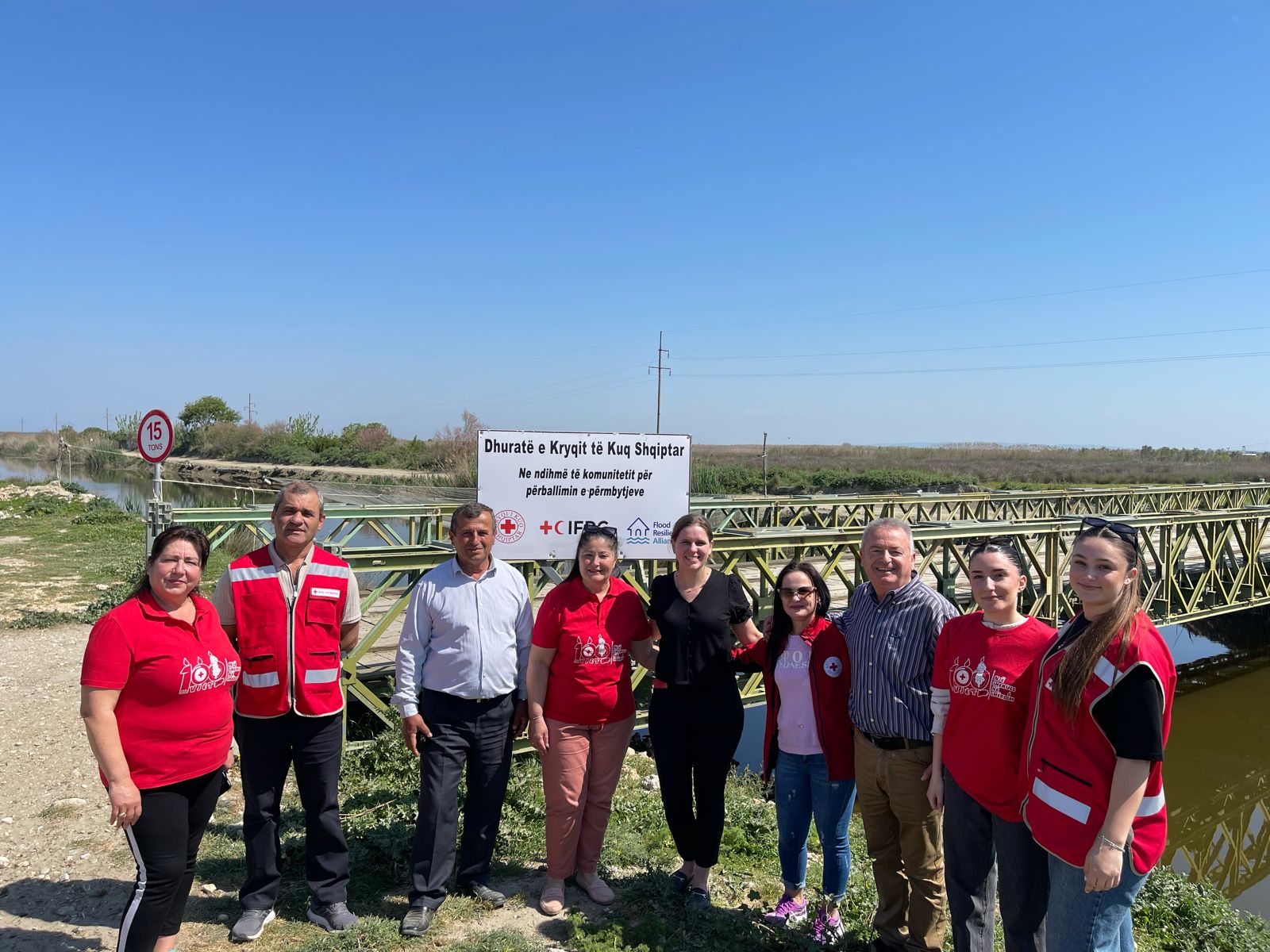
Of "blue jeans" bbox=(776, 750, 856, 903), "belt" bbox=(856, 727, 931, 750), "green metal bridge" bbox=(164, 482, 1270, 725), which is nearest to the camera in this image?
"belt" bbox=(856, 727, 931, 750)

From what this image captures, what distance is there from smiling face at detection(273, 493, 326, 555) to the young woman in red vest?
108 inches

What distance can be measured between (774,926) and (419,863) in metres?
1.56

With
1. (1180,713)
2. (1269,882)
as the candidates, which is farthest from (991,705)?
(1180,713)

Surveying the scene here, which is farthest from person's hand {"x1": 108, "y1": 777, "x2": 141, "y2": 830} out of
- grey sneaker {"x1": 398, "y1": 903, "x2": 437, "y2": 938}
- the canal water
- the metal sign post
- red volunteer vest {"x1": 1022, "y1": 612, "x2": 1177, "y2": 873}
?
the canal water

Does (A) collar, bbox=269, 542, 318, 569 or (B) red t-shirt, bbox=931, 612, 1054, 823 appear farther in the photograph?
(A) collar, bbox=269, 542, 318, 569

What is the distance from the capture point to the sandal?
3.47 metres

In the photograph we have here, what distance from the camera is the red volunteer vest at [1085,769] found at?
7.15 feet

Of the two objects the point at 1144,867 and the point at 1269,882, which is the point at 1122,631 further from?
the point at 1269,882

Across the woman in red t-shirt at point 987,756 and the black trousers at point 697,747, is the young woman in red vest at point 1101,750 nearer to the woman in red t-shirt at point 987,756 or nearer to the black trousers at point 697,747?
the woman in red t-shirt at point 987,756

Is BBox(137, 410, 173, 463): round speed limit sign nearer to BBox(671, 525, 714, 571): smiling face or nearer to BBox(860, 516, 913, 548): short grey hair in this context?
BBox(671, 525, 714, 571): smiling face

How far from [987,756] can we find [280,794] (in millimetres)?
2807

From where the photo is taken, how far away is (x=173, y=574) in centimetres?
272

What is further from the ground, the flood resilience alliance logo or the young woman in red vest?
the flood resilience alliance logo

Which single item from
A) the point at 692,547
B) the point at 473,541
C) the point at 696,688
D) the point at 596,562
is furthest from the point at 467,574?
the point at 696,688
